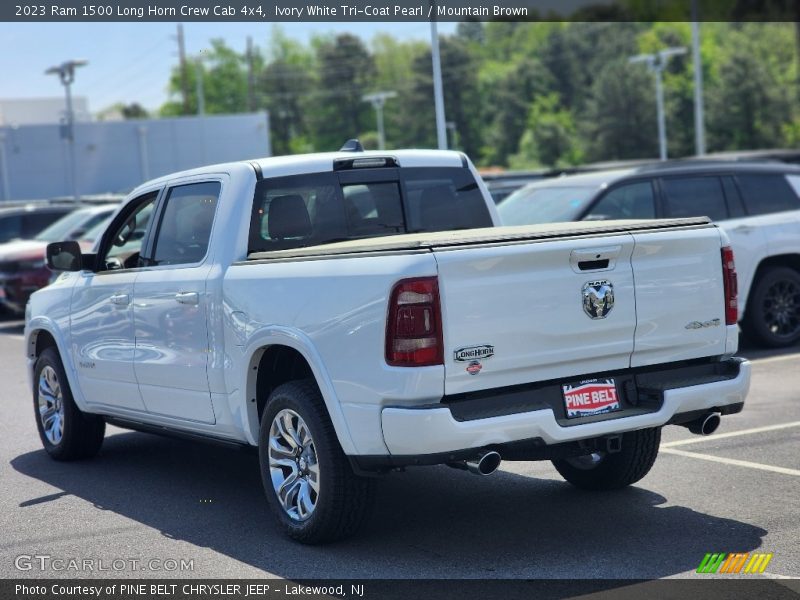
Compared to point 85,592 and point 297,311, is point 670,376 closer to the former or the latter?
point 297,311

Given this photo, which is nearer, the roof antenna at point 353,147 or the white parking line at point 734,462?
the white parking line at point 734,462

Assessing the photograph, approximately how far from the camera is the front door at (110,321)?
7.53 meters

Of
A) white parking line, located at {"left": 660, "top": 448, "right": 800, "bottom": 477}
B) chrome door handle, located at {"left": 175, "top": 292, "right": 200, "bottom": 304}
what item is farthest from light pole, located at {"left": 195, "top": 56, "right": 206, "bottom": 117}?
chrome door handle, located at {"left": 175, "top": 292, "right": 200, "bottom": 304}

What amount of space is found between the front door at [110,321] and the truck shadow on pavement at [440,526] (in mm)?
630

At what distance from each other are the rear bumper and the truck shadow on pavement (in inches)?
23.1

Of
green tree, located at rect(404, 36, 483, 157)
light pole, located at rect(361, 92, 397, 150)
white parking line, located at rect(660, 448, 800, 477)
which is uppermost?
green tree, located at rect(404, 36, 483, 157)

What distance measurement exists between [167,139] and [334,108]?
151 feet

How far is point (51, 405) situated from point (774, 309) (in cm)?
761

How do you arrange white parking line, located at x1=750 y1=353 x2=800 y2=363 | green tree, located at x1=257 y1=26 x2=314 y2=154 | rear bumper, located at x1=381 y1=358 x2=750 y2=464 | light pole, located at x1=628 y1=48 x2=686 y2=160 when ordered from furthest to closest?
1. green tree, located at x1=257 y1=26 x2=314 y2=154
2. light pole, located at x1=628 y1=48 x2=686 y2=160
3. white parking line, located at x1=750 y1=353 x2=800 y2=363
4. rear bumper, located at x1=381 y1=358 x2=750 y2=464

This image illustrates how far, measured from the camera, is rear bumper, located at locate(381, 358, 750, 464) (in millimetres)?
5203

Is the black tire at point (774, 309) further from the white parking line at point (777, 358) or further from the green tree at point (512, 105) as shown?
the green tree at point (512, 105)

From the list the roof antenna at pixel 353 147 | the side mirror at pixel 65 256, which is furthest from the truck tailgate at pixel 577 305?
the side mirror at pixel 65 256

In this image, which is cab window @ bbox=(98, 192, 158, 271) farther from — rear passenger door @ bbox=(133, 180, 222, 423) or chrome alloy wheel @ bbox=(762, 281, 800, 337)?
chrome alloy wheel @ bbox=(762, 281, 800, 337)

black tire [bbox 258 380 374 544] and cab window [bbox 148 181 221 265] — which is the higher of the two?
cab window [bbox 148 181 221 265]
